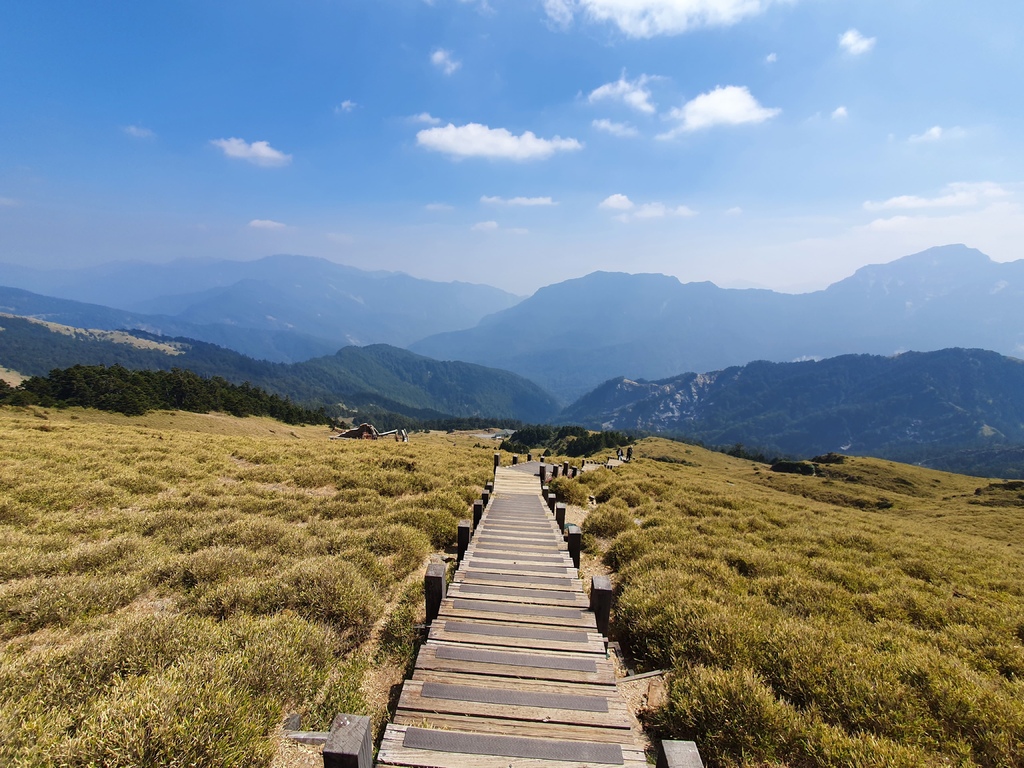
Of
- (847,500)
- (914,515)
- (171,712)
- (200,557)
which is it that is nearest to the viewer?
(171,712)

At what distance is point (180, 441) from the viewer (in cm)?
2511

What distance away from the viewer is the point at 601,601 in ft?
25.1

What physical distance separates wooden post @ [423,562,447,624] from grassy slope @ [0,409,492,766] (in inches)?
30.0

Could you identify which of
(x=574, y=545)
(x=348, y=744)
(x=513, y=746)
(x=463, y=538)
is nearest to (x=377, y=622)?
(x=463, y=538)

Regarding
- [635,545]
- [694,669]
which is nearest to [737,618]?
[694,669]

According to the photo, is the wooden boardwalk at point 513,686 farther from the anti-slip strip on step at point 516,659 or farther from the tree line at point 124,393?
the tree line at point 124,393

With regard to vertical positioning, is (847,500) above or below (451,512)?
below

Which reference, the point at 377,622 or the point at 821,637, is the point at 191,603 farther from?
the point at 821,637

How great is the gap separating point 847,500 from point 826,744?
5949 centimetres

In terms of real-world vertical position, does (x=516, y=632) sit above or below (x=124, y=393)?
above

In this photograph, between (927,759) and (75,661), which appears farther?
(75,661)

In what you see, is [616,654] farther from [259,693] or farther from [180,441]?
[180,441]

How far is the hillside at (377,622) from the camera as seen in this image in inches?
205

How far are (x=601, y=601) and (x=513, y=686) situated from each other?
232 cm
